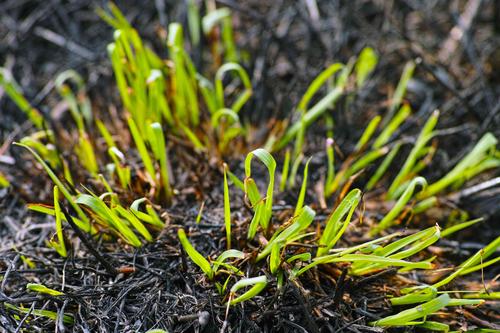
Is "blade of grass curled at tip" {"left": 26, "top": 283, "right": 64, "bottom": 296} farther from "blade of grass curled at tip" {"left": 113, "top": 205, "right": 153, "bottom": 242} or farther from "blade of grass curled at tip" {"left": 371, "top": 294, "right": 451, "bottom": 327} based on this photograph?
"blade of grass curled at tip" {"left": 371, "top": 294, "right": 451, "bottom": 327}

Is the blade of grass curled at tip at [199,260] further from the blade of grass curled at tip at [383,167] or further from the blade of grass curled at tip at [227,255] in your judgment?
the blade of grass curled at tip at [383,167]

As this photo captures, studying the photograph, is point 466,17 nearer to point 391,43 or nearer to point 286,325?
point 391,43

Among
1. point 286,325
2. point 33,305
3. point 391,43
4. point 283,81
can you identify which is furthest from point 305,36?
point 33,305

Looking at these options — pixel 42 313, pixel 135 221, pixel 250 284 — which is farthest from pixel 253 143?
pixel 42 313

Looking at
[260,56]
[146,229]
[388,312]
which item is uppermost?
[260,56]

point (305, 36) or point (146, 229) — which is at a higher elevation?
point (305, 36)

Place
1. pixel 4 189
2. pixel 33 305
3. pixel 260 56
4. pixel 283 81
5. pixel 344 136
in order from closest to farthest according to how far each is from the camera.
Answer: pixel 33 305
pixel 4 189
pixel 344 136
pixel 260 56
pixel 283 81

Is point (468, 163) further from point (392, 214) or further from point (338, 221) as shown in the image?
point (338, 221)
